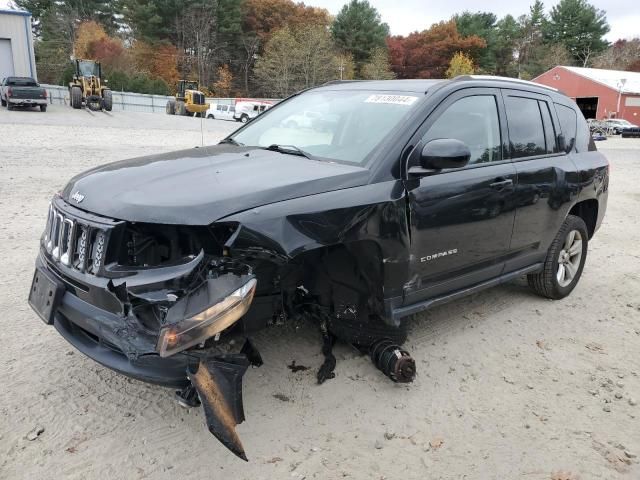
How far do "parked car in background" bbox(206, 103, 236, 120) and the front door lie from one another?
36.9 m

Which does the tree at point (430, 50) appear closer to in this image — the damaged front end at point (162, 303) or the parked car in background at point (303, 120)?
the parked car in background at point (303, 120)

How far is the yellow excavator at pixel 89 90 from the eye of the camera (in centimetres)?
3112

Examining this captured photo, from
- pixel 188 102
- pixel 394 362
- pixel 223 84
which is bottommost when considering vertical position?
pixel 394 362

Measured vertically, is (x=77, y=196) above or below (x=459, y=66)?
below

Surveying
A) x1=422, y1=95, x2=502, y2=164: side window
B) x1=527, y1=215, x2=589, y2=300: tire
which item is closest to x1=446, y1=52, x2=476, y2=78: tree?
x1=527, y1=215, x2=589, y2=300: tire

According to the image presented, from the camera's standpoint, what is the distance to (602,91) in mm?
52812

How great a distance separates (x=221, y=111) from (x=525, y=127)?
37846mm

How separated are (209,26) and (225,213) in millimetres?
62429

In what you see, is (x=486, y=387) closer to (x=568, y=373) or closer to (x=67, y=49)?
(x=568, y=373)

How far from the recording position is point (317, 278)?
3.26 m

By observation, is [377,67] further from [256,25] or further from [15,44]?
[15,44]

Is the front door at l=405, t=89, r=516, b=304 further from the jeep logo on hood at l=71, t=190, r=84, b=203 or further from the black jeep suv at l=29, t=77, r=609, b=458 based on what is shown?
the jeep logo on hood at l=71, t=190, r=84, b=203

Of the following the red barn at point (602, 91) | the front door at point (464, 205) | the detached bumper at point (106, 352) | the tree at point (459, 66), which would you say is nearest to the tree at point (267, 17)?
the tree at point (459, 66)

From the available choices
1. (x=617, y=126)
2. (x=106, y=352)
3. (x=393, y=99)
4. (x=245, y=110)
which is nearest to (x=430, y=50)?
(x=617, y=126)
